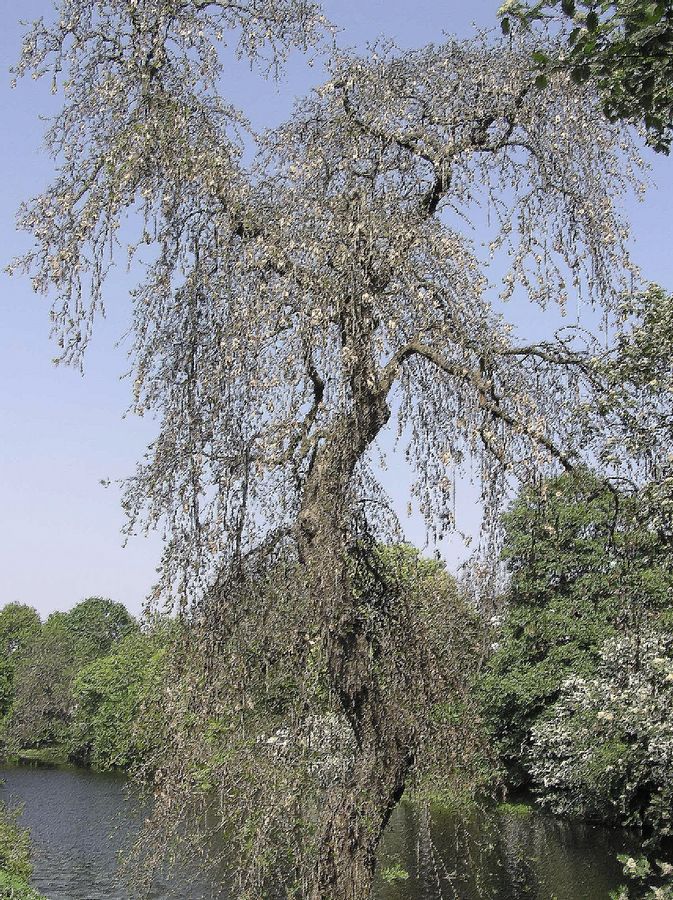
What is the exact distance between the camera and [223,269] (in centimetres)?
389

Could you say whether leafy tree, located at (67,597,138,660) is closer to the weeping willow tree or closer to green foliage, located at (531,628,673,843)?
green foliage, located at (531,628,673,843)

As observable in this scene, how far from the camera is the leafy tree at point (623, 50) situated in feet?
7.72

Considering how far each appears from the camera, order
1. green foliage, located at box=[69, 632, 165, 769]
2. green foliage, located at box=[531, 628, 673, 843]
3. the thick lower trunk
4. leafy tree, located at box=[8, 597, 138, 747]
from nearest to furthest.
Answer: the thick lower trunk → green foliage, located at box=[531, 628, 673, 843] → green foliage, located at box=[69, 632, 165, 769] → leafy tree, located at box=[8, 597, 138, 747]

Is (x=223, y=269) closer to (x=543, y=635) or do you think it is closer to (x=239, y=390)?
(x=239, y=390)

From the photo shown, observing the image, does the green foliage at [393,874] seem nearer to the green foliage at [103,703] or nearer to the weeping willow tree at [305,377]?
the weeping willow tree at [305,377]

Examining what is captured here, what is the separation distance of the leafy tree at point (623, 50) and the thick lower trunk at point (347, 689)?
A: 1829mm

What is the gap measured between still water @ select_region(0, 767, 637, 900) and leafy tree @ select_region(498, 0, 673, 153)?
7447 millimetres

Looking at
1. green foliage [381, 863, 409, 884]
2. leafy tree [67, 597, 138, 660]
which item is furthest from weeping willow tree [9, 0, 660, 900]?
leafy tree [67, 597, 138, 660]

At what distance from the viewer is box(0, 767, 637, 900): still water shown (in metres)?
11.9

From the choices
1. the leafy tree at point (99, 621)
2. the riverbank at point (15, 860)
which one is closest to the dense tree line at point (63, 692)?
the leafy tree at point (99, 621)

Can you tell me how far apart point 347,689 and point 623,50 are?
10.1 feet

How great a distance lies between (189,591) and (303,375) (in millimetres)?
1101

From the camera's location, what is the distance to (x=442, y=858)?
326 inches

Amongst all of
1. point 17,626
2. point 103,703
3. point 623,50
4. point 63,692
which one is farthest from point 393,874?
point 17,626
